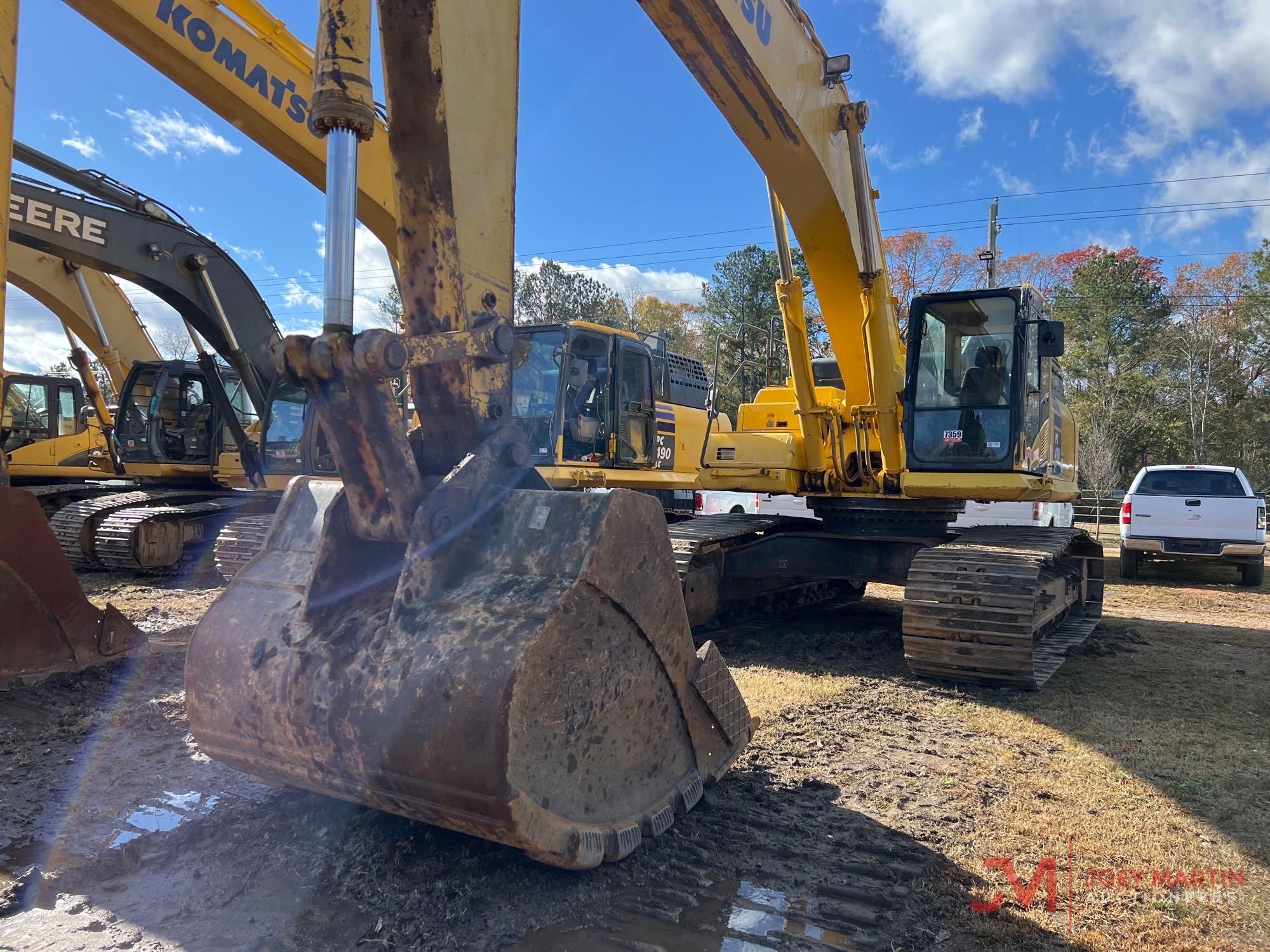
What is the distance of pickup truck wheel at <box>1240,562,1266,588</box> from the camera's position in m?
11.9

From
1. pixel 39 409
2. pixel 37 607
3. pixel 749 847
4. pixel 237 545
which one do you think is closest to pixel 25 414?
pixel 39 409

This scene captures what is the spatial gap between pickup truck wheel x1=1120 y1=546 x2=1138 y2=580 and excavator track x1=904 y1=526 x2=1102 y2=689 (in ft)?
25.9

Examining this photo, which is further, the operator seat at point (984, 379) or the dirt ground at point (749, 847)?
the operator seat at point (984, 379)

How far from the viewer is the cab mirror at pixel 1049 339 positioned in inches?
241

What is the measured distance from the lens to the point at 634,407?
29.0 ft

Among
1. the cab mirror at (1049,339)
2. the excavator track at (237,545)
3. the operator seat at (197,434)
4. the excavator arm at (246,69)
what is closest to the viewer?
the excavator arm at (246,69)

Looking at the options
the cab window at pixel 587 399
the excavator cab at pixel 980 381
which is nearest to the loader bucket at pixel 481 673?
the excavator cab at pixel 980 381

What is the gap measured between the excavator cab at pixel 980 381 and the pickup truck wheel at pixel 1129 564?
7296mm

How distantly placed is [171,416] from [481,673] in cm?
1076

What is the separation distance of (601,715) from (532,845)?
405 millimetres

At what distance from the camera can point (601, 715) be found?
2479 millimetres

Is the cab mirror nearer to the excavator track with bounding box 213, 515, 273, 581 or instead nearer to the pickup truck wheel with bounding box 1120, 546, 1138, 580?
the excavator track with bounding box 213, 515, 273, 581

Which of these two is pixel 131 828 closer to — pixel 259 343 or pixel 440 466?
pixel 440 466

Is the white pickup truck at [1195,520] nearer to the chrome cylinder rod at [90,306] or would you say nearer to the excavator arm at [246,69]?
the excavator arm at [246,69]
